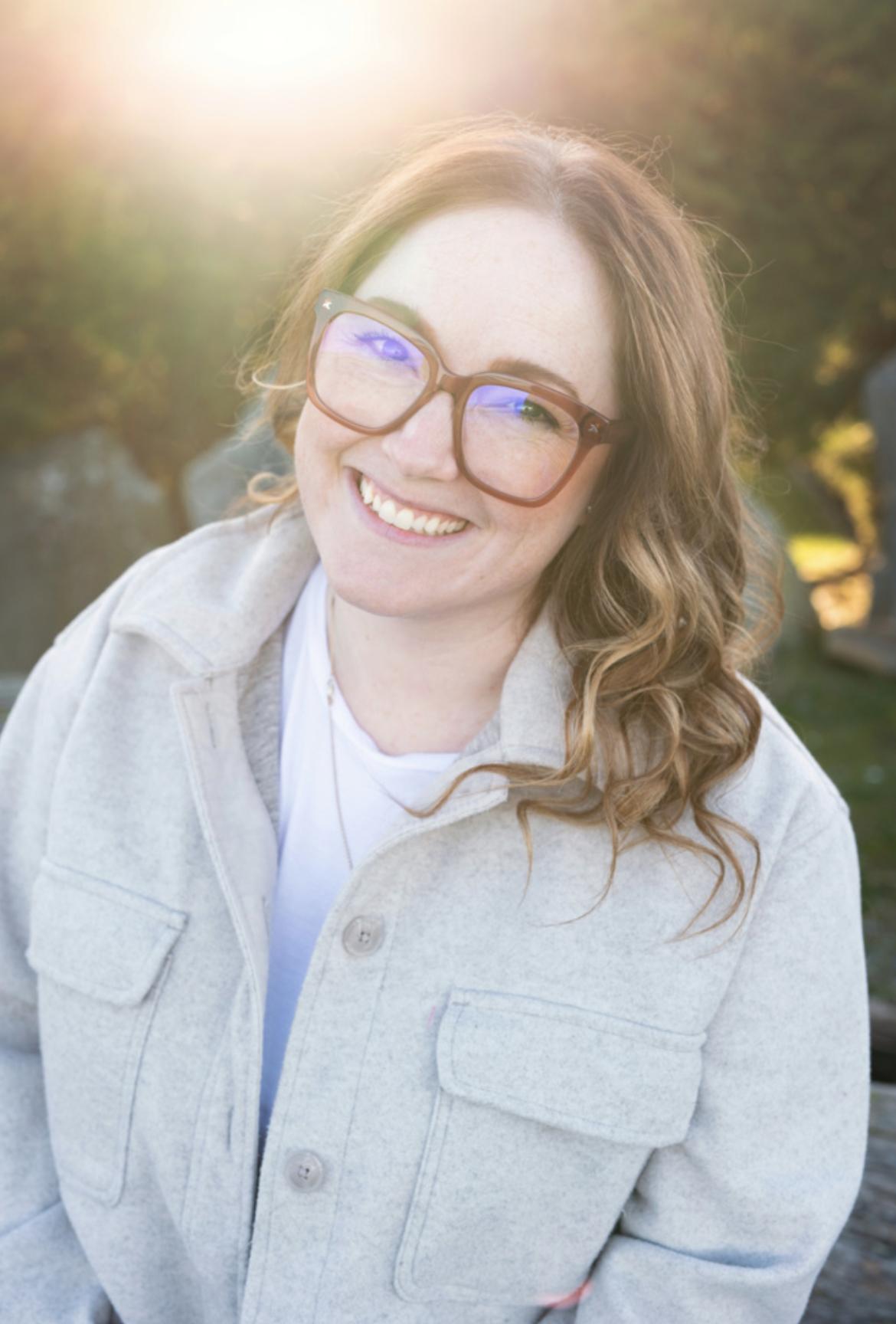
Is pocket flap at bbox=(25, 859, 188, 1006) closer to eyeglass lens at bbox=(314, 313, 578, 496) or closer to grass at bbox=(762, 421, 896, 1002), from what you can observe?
eyeglass lens at bbox=(314, 313, 578, 496)

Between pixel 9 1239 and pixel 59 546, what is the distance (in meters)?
4.92

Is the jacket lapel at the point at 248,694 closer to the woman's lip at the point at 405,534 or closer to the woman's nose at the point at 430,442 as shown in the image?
the woman's lip at the point at 405,534

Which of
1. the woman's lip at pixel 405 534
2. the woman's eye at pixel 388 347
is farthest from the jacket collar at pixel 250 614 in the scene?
the woman's eye at pixel 388 347

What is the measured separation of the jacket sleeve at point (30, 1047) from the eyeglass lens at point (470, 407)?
0.59 m

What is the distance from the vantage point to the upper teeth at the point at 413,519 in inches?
63.7

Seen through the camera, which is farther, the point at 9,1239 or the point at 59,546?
the point at 59,546

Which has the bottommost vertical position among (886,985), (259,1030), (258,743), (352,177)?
(886,985)

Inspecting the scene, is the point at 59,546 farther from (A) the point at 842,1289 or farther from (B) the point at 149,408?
(A) the point at 842,1289

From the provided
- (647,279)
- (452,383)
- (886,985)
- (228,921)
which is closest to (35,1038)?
(228,921)

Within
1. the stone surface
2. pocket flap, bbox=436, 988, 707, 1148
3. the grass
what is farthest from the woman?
the stone surface

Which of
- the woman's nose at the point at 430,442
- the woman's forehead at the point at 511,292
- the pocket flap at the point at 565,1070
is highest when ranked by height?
the woman's forehead at the point at 511,292

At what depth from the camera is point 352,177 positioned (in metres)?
6.35

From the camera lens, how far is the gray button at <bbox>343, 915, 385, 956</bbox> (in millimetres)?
1620

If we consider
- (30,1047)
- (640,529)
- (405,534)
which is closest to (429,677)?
(405,534)
